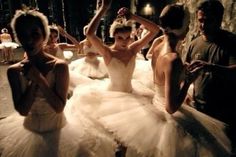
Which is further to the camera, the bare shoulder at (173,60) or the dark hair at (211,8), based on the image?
the dark hair at (211,8)

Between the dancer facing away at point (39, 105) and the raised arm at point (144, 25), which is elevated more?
the raised arm at point (144, 25)

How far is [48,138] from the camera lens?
2.43 m

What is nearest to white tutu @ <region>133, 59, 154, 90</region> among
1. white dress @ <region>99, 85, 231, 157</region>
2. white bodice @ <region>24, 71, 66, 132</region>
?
white dress @ <region>99, 85, 231, 157</region>

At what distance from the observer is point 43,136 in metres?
2.44

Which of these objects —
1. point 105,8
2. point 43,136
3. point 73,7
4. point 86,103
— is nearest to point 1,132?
point 43,136

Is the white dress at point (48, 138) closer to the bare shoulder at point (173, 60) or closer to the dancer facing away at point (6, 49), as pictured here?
the bare shoulder at point (173, 60)

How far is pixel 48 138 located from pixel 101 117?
0.58 meters

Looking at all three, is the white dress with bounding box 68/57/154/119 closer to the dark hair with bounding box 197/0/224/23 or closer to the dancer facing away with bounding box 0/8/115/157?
the dancer facing away with bounding box 0/8/115/157

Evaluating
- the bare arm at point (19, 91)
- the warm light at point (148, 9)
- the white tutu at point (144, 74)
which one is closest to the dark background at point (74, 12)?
the warm light at point (148, 9)

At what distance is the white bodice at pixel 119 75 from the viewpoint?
340cm

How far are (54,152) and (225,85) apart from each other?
164 centimetres

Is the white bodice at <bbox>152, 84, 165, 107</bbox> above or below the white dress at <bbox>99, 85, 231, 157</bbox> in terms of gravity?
above

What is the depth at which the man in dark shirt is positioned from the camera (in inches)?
112

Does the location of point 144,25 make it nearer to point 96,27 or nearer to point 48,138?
point 96,27
